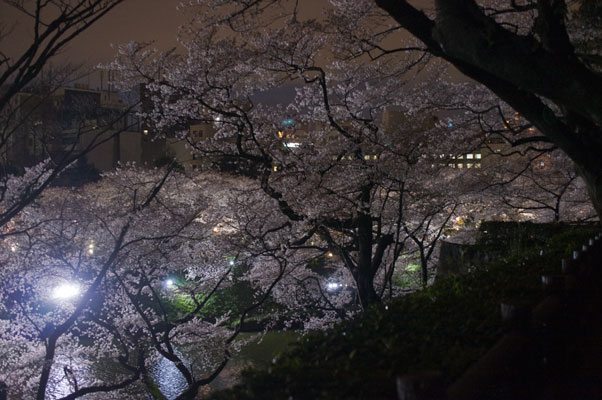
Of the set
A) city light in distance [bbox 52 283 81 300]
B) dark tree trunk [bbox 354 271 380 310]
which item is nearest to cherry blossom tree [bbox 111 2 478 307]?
dark tree trunk [bbox 354 271 380 310]

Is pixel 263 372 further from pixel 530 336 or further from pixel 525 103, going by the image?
pixel 525 103

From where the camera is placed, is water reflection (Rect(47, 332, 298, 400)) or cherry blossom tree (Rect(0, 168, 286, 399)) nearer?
cherry blossom tree (Rect(0, 168, 286, 399))

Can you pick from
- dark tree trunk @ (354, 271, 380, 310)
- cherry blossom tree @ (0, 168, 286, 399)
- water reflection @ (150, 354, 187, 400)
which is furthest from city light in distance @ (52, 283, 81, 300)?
dark tree trunk @ (354, 271, 380, 310)

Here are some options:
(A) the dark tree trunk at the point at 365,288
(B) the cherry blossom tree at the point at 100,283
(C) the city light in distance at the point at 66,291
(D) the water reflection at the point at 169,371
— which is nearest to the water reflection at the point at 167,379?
(D) the water reflection at the point at 169,371

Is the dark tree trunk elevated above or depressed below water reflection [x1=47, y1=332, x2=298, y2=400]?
above

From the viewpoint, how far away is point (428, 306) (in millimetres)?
3799

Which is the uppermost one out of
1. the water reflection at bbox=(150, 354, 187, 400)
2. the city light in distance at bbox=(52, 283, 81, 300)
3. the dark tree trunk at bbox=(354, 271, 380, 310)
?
the city light in distance at bbox=(52, 283, 81, 300)

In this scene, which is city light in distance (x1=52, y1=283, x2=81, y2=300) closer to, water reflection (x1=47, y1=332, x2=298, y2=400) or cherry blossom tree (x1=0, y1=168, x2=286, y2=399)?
cherry blossom tree (x1=0, y1=168, x2=286, y2=399)

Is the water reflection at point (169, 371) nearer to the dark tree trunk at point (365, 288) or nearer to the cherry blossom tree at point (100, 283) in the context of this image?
the cherry blossom tree at point (100, 283)

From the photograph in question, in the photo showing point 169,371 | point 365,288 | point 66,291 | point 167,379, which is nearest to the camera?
point 365,288

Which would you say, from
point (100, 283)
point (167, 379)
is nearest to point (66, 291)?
point (100, 283)

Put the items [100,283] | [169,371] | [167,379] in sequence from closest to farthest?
[100,283]
[167,379]
[169,371]

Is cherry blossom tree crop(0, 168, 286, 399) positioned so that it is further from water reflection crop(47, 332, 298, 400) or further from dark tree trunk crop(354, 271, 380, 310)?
dark tree trunk crop(354, 271, 380, 310)

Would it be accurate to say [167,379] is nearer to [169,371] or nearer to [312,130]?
[169,371]
